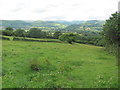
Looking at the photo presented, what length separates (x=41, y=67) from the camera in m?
16.6

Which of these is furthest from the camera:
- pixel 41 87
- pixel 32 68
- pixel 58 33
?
pixel 58 33

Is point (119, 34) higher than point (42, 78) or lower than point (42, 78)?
higher

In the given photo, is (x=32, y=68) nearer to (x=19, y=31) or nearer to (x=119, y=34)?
(x=119, y=34)

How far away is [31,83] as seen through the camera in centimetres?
1173

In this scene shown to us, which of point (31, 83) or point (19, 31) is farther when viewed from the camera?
point (19, 31)

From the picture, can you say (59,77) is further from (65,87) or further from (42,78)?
(65,87)

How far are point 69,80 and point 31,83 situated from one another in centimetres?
317

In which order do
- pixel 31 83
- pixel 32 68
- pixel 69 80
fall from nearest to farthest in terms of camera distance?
1. pixel 31 83
2. pixel 69 80
3. pixel 32 68

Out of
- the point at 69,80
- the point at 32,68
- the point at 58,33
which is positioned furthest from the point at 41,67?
the point at 58,33

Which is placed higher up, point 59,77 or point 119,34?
point 119,34

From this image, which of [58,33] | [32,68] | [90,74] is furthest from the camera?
[58,33]

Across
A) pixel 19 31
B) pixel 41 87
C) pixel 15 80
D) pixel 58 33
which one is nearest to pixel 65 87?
pixel 41 87

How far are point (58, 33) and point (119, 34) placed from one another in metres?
75.3

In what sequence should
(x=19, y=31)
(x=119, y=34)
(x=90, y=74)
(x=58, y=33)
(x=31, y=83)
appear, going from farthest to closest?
1. (x=58, y=33)
2. (x=19, y=31)
3. (x=119, y=34)
4. (x=90, y=74)
5. (x=31, y=83)
